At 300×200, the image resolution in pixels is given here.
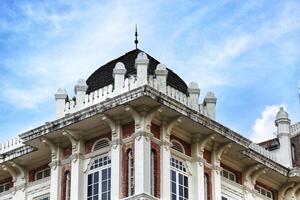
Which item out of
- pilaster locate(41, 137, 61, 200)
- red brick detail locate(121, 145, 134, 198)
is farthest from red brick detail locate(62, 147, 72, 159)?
red brick detail locate(121, 145, 134, 198)

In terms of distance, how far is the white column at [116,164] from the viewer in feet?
109

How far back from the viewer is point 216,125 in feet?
117

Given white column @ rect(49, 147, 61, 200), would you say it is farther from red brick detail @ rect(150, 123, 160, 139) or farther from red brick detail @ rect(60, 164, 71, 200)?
red brick detail @ rect(150, 123, 160, 139)

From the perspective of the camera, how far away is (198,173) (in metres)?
35.5

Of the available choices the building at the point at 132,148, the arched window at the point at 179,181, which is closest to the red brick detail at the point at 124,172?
the building at the point at 132,148

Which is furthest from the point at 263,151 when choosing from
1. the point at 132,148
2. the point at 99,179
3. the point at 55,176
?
the point at 55,176

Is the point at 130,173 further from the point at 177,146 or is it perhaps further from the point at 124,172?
the point at 177,146

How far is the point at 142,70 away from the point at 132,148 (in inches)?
121

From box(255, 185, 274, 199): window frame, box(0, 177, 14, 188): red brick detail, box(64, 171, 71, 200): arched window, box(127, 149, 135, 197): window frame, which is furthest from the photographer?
box(255, 185, 274, 199): window frame

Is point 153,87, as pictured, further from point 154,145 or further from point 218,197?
point 218,197

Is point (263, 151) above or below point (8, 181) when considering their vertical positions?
above

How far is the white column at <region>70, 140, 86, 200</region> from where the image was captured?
34531 mm

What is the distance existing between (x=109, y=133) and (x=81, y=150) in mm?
1460

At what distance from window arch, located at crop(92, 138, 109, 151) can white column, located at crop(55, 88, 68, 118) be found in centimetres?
192
